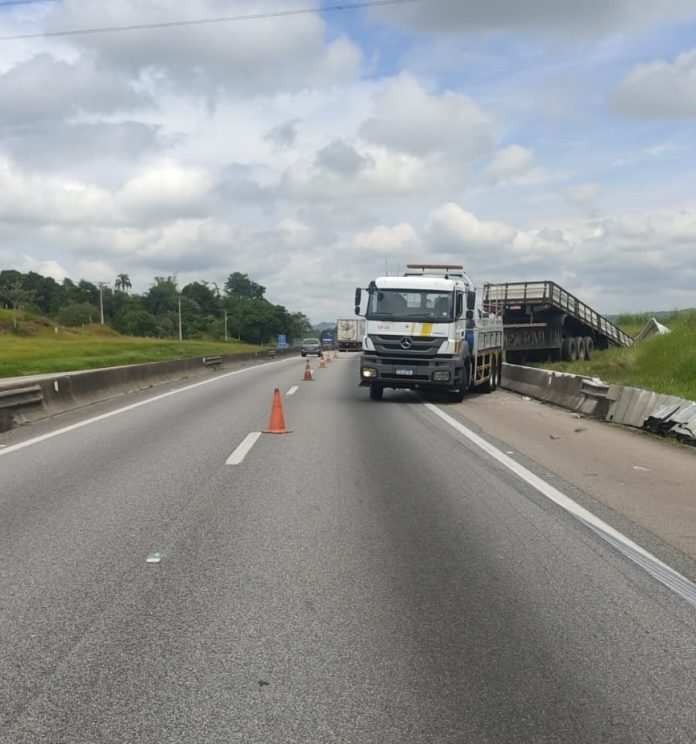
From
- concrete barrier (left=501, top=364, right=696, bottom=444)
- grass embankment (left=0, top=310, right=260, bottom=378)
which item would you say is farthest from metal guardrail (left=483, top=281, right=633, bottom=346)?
A: grass embankment (left=0, top=310, right=260, bottom=378)

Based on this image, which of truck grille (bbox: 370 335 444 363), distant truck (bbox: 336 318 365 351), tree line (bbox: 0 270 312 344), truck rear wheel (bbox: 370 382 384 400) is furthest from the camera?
tree line (bbox: 0 270 312 344)

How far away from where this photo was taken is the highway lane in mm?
3508

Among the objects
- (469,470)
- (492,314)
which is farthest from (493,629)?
(492,314)

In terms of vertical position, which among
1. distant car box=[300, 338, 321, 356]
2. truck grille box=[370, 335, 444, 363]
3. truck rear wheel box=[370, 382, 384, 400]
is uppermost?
truck grille box=[370, 335, 444, 363]

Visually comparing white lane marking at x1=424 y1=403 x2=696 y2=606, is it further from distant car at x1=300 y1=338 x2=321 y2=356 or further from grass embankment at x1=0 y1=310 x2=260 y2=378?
distant car at x1=300 y1=338 x2=321 y2=356

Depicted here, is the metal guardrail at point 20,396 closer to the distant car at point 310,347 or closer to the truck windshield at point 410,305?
the truck windshield at point 410,305

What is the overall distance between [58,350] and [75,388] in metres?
40.7

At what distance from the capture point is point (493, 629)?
4543mm

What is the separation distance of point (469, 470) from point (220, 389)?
1542 centimetres

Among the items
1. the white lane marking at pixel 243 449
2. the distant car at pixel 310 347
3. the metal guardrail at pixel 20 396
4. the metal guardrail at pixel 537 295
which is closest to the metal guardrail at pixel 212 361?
the metal guardrail at pixel 537 295

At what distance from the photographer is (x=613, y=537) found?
6.66 m

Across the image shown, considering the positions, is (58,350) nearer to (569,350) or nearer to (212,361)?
(212,361)

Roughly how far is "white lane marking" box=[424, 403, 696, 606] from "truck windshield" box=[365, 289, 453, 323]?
804cm

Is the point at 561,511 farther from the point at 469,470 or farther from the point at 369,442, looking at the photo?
the point at 369,442
